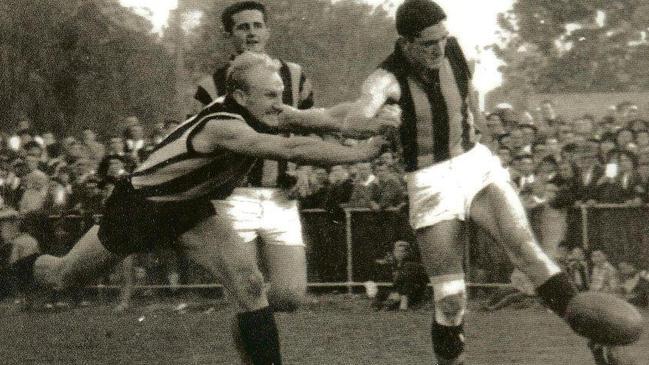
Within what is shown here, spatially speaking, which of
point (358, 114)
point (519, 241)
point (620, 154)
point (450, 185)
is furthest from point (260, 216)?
point (620, 154)

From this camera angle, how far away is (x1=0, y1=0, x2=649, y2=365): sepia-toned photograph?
721 centimetres

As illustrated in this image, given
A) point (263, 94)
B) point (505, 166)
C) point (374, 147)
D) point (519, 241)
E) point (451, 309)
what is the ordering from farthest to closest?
point (505, 166) → point (451, 309) → point (519, 241) → point (263, 94) → point (374, 147)

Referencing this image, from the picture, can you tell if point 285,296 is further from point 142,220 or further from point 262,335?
point 142,220

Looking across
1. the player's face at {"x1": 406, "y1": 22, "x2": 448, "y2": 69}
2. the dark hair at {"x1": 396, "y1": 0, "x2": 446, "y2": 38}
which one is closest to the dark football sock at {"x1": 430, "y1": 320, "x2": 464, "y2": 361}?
the player's face at {"x1": 406, "y1": 22, "x2": 448, "y2": 69}

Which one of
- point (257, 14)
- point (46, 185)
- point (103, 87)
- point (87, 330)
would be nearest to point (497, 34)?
point (103, 87)

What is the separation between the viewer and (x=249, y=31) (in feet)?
28.3

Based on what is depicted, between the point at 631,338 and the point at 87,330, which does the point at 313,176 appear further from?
the point at 631,338

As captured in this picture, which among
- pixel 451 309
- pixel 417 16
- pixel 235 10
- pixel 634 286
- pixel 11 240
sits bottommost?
pixel 634 286

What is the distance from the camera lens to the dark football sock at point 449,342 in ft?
24.4

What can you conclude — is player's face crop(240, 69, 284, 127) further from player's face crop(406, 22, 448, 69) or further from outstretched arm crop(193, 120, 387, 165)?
player's face crop(406, 22, 448, 69)

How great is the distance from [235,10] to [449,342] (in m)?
2.59

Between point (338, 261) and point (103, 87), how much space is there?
86.4ft

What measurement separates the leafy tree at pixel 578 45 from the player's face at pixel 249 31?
32730mm

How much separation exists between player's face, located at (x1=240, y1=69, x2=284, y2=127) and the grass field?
2.81 meters
